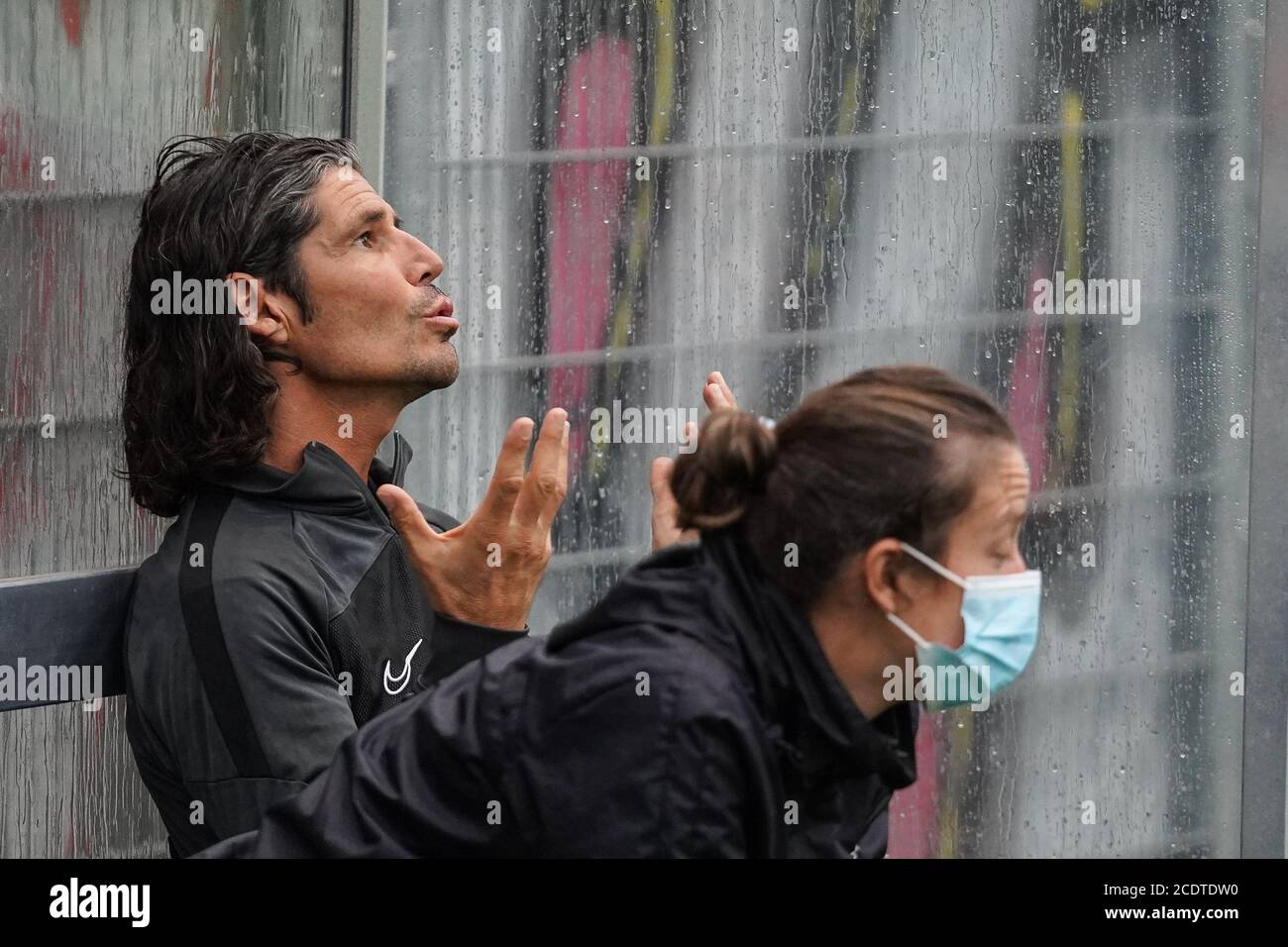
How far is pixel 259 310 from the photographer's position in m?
2.46

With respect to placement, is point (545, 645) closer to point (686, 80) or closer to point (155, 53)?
point (155, 53)

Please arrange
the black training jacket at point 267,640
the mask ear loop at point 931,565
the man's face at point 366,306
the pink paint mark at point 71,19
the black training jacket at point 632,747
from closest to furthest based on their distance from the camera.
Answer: the black training jacket at point 632,747 < the mask ear loop at point 931,565 < the black training jacket at point 267,640 < the man's face at point 366,306 < the pink paint mark at point 71,19

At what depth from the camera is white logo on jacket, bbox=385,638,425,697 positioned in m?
2.38

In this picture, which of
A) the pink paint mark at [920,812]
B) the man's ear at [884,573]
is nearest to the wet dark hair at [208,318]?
the man's ear at [884,573]

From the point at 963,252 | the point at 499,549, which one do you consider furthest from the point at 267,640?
the point at 963,252

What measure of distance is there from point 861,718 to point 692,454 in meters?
0.34

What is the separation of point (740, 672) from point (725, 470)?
23 centimetres

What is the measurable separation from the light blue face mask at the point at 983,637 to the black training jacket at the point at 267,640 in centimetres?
70

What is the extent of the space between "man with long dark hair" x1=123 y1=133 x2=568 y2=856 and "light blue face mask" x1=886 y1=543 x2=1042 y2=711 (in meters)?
0.69

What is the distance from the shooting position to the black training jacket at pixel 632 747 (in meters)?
1.58

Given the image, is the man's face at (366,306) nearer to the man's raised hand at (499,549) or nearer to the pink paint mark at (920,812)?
the man's raised hand at (499,549)

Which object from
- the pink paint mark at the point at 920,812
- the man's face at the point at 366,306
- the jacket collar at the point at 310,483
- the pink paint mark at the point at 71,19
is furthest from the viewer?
the pink paint mark at the point at 920,812
